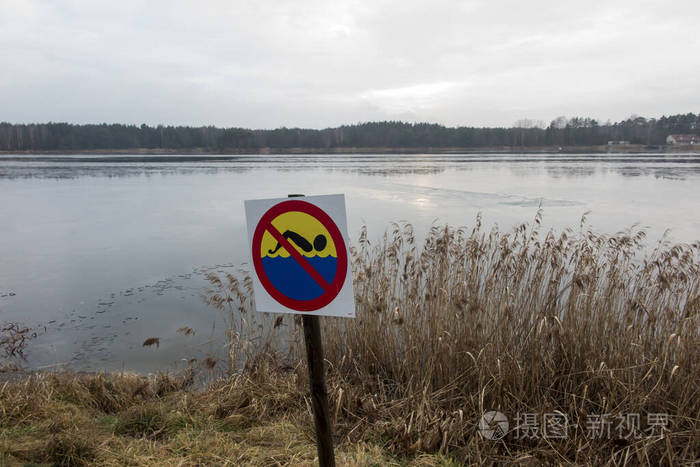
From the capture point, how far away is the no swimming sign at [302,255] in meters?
1.73

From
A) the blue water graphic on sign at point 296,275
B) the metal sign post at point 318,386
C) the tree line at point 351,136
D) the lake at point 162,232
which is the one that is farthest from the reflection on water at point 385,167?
the tree line at point 351,136

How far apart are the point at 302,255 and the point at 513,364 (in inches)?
93.5

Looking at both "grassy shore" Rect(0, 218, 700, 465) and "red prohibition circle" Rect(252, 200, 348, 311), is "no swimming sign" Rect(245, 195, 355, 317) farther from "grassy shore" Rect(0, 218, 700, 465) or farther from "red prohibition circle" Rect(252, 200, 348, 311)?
"grassy shore" Rect(0, 218, 700, 465)

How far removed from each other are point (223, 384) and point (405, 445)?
6.02 feet

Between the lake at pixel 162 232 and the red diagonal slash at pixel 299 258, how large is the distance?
356cm

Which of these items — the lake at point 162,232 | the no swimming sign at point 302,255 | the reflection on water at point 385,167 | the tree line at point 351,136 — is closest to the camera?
the no swimming sign at point 302,255

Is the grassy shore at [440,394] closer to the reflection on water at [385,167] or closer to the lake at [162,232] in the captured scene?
the lake at [162,232]

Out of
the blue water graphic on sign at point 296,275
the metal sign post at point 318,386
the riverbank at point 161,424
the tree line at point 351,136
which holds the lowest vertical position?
the riverbank at point 161,424

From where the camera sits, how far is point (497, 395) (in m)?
3.39

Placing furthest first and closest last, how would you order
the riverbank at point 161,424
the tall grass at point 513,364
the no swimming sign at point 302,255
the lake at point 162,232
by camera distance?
the lake at point 162,232 → the tall grass at point 513,364 → the riverbank at point 161,424 → the no swimming sign at point 302,255

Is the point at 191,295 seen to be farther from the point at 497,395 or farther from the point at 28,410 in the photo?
the point at 497,395

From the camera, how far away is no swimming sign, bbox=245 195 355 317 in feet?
5.68

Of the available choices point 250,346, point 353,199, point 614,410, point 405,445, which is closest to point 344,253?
point 405,445

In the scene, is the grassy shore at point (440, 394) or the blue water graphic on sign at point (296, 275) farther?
the grassy shore at point (440, 394)
